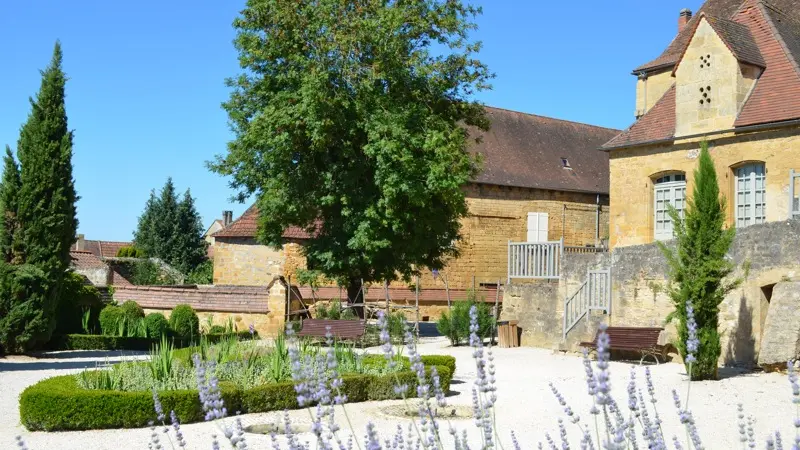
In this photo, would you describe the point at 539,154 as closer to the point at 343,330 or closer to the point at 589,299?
the point at 589,299

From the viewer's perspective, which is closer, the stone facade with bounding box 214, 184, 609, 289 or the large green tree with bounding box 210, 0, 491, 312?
the large green tree with bounding box 210, 0, 491, 312

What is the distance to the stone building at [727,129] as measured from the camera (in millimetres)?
19797

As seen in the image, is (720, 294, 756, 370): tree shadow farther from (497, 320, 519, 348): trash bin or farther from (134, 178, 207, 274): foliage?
(134, 178, 207, 274): foliage

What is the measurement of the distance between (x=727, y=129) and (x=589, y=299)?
5447 millimetres

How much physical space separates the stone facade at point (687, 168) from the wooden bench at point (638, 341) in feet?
15.1

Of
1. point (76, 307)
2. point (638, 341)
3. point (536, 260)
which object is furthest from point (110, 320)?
point (638, 341)

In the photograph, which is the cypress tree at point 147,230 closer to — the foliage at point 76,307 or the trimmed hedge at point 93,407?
the foliage at point 76,307

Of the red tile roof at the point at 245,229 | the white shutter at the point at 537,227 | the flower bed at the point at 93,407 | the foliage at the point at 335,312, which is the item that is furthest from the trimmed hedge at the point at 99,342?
the white shutter at the point at 537,227

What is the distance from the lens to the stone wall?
1596cm

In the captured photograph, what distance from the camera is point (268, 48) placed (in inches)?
908

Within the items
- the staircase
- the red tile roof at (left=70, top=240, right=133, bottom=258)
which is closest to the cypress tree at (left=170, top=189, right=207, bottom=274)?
the red tile roof at (left=70, top=240, right=133, bottom=258)

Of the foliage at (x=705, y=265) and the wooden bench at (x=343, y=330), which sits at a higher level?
the foliage at (x=705, y=265)

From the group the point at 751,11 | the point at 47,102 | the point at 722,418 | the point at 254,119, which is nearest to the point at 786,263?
the point at 722,418

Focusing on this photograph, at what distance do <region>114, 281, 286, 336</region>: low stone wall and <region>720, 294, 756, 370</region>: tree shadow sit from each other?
1160 cm
